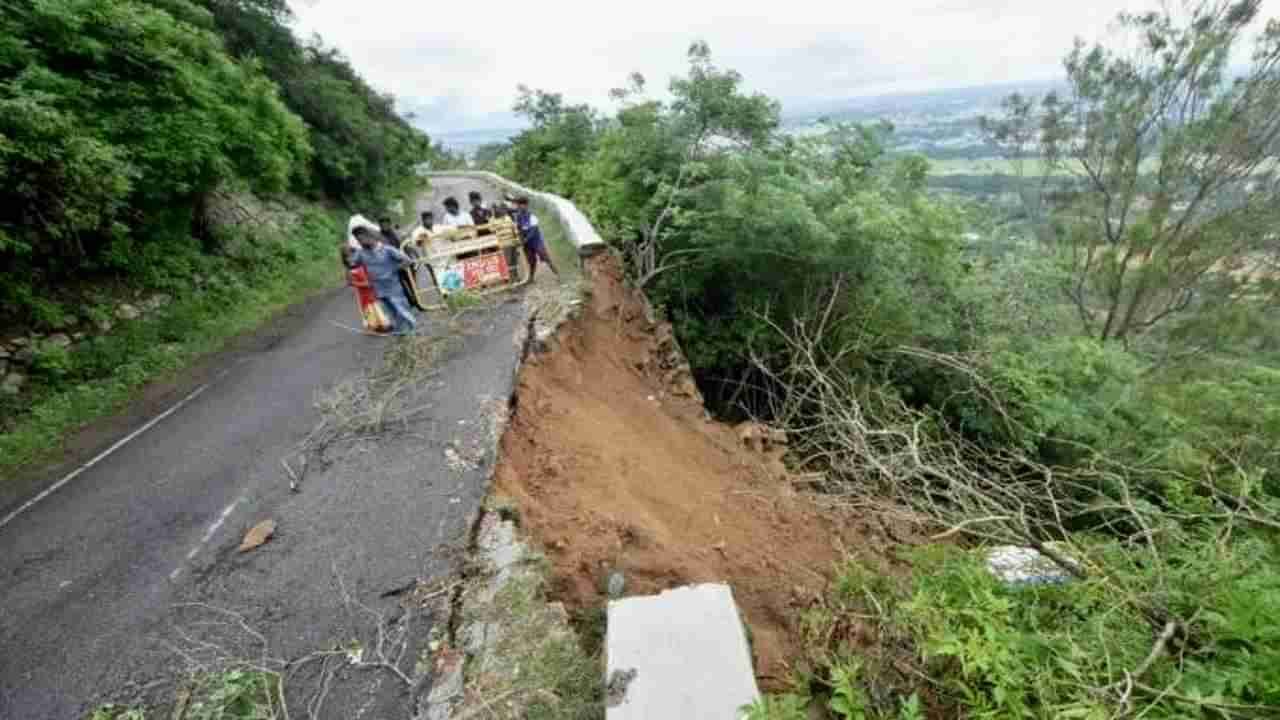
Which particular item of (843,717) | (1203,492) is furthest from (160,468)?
(1203,492)

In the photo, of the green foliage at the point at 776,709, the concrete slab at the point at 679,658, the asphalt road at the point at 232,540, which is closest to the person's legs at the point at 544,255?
the asphalt road at the point at 232,540

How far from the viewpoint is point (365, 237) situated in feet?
26.9

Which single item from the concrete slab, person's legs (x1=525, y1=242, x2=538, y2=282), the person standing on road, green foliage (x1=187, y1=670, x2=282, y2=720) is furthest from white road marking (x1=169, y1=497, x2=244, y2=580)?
person's legs (x1=525, y1=242, x2=538, y2=282)

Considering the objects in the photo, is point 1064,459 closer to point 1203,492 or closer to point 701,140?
point 1203,492

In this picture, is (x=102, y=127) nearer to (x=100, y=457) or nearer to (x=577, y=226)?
(x=100, y=457)

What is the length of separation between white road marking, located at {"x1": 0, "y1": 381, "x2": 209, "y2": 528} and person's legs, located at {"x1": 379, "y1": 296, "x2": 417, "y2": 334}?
237 centimetres

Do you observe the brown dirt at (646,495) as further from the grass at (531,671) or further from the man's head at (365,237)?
the man's head at (365,237)

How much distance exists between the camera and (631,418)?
8062mm

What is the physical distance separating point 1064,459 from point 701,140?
7.74 m

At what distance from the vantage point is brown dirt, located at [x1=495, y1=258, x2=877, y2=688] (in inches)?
174

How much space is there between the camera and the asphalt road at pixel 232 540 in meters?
3.75

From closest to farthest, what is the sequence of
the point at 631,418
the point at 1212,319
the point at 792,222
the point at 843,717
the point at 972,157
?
the point at 843,717
the point at 631,418
the point at 792,222
the point at 1212,319
the point at 972,157

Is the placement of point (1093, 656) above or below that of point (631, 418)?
above

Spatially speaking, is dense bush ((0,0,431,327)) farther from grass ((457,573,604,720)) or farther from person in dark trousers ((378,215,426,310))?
grass ((457,573,604,720))
